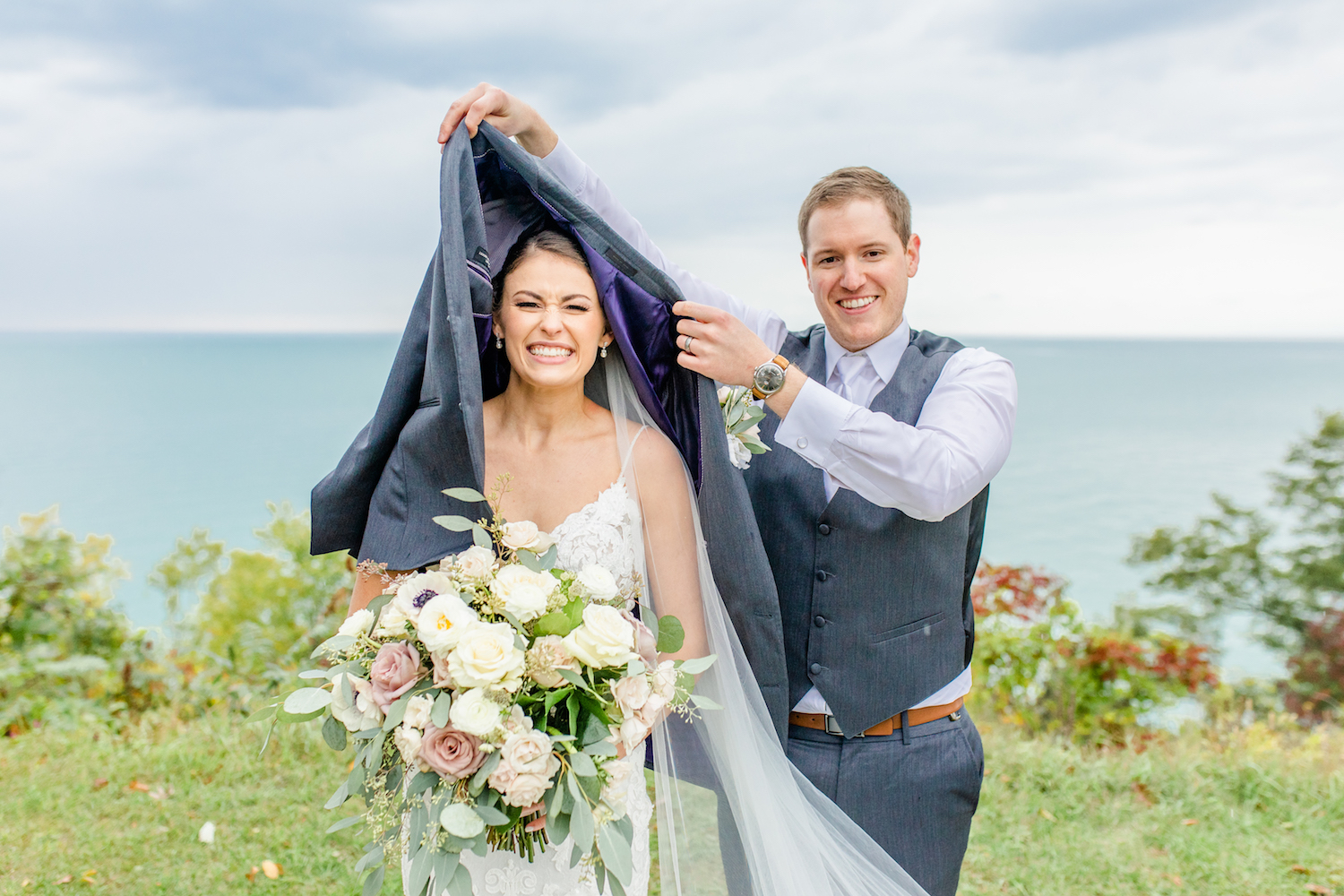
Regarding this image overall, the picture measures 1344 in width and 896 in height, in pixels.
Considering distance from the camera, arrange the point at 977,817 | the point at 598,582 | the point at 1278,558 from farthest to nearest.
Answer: the point at 1278,558
the point at 977,817
the point at 598,582

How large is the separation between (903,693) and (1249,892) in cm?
283

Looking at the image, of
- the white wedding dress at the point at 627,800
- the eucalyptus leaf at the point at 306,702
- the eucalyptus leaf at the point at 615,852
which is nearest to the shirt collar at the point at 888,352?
the white wedding dress at the point at 627,800

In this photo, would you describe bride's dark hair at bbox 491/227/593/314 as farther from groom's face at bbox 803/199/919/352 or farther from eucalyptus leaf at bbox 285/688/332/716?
eucalyptus leaf at bbox 285/688/332/716

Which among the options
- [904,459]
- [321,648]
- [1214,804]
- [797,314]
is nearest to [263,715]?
[321,648]

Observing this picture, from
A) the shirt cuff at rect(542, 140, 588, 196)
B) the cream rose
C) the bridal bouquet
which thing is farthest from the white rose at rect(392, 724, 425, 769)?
the shirt cuff at rect(542, 140, 588, 196)

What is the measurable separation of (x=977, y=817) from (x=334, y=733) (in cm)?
382

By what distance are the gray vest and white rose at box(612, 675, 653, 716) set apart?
776 mm

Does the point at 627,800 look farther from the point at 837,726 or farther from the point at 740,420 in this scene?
the point at 740,420

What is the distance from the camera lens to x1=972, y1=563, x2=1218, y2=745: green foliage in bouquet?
20.2 feet

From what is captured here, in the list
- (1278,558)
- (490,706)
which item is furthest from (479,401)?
(1278,558)

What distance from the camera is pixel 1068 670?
246 inches

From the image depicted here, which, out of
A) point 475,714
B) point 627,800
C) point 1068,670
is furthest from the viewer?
point 1068,670

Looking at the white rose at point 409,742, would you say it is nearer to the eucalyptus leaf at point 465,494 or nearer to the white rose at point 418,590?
the white rose at point 418,590

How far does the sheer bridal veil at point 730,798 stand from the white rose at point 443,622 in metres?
0.71
